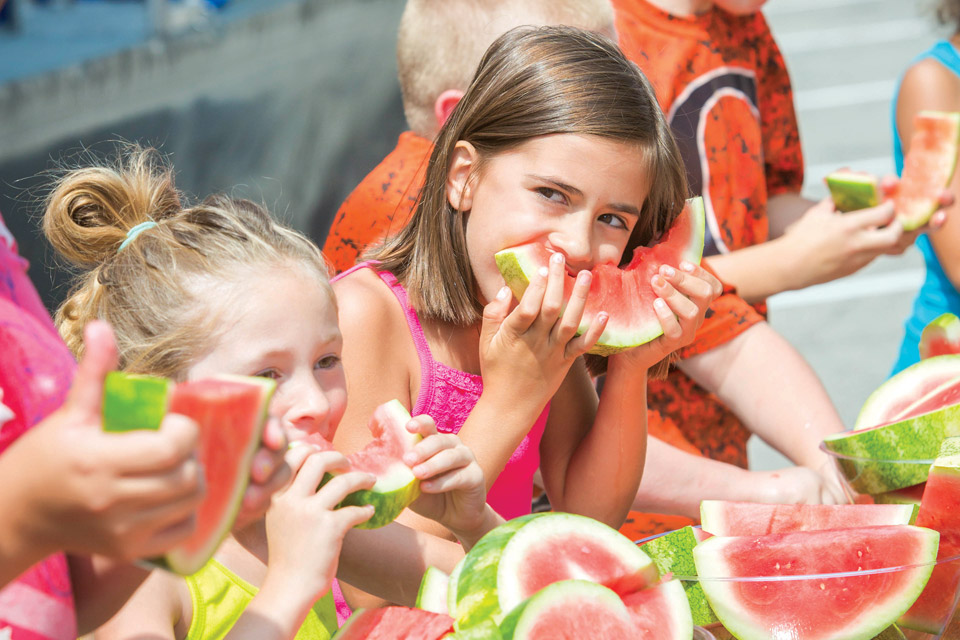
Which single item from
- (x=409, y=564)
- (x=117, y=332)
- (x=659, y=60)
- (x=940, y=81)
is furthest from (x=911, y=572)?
(x=940, y=81)

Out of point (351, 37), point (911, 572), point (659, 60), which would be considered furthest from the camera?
point (351, 37)

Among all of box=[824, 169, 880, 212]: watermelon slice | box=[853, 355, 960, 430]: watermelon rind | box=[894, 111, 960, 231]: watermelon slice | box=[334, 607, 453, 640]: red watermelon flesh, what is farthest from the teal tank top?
box=[334, 607, 453, 640]: red watermelon flesh

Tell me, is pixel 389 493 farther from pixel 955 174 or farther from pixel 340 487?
pixel 955 174

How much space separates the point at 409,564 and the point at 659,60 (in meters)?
1.62

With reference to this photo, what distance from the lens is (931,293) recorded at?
10.6ft

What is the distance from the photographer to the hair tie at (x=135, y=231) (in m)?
1.64

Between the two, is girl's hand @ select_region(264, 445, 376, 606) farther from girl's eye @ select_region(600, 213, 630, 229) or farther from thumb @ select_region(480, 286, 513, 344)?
girl's eye @ select_region(600, 213, 630, 229)

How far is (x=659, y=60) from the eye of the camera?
2643 mm

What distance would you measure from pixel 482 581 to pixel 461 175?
0.96 m

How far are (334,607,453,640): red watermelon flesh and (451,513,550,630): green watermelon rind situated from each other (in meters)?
0.03

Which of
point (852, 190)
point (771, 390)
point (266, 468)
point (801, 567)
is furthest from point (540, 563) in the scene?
point (852, 190)

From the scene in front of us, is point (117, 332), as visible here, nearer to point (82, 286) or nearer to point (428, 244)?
point (82, 286)

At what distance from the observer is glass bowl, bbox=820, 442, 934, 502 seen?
63.8 inches

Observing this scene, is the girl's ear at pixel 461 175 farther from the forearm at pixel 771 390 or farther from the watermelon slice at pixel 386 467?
the forearm at pixel 771 390
